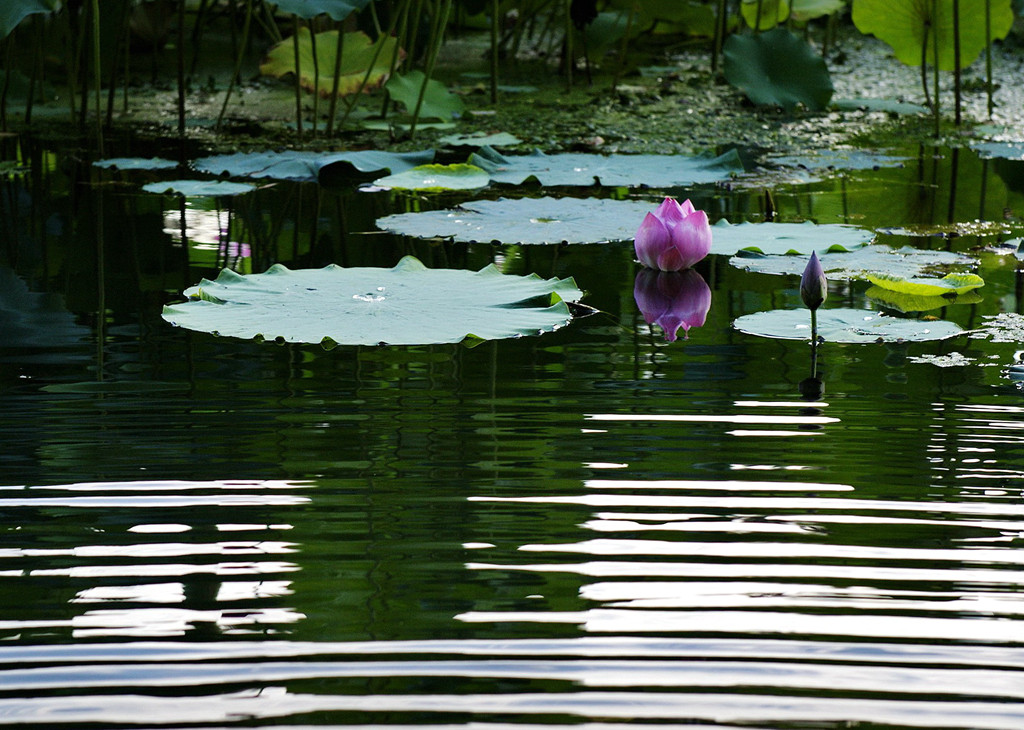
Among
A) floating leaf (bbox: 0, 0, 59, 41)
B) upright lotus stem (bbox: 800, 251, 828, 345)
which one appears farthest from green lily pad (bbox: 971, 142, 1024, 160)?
floating leaf (bbox: 0, 0, 59, 41)

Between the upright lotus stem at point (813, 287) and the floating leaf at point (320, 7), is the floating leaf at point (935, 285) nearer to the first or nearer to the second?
the upright lotus stem at point (813, 287)

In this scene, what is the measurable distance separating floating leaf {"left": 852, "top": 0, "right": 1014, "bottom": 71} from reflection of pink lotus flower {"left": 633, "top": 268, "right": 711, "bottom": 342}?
2106mm

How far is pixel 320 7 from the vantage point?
2850 millimetres

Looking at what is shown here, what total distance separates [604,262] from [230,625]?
1.45 meters

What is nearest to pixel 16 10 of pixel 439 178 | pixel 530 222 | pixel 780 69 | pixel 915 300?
pixel 439 178

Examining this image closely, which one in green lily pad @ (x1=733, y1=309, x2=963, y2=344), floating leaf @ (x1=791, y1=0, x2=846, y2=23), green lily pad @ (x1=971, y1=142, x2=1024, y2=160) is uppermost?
floating leaf @ (x1=791, y1=0, x2=846, y2=23)

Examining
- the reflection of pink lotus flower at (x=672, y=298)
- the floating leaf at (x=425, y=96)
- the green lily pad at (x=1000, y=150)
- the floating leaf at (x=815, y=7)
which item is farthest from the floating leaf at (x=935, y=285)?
the floating leaf at (x=815, y=7)

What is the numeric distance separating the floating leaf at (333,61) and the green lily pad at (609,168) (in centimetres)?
95

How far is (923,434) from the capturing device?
1264mm

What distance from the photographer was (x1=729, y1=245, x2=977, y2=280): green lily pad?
6.48 ft

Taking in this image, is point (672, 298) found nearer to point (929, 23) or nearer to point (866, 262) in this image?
point (866, 262)

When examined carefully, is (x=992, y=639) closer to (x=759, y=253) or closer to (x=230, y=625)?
(x=230, y=625)

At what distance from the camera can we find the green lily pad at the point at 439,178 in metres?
2.64

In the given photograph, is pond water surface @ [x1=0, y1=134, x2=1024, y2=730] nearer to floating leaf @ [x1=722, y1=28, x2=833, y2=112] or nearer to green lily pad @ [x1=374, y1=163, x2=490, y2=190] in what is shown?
green lily pad @ [x1=374, y1=163, x2=490, y2=190]
